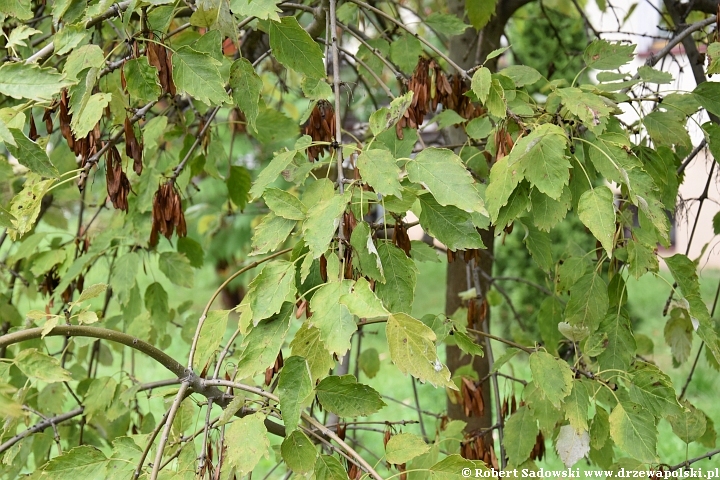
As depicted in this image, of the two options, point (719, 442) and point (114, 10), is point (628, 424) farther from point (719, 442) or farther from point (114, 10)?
point (719, 442)

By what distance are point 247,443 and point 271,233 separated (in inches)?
11.6

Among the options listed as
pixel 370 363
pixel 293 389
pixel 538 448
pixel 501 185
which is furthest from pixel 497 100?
pixel 370 363

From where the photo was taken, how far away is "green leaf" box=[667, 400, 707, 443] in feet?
5.22

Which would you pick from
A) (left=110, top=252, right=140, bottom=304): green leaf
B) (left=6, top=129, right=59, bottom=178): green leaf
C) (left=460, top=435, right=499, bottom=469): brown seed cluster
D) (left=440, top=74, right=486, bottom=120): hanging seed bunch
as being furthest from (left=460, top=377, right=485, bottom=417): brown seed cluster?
(left=6, top=129, right=59, bottom=178): green leaf

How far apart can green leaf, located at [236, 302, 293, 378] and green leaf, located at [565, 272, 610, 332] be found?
0.71 metres

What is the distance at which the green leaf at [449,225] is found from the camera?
3.58 ft

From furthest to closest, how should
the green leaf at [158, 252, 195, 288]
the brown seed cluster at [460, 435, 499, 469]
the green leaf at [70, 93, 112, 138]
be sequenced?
the green leaf at [158, 252, 195, 288]
the brown seed cluster at [460, 435, 499, 469]
the green leaf at [70, 93, 112, 138]

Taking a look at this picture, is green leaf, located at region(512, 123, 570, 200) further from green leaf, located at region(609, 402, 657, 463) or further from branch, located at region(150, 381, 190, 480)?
branch, located at region(150, 381, 190, 480)

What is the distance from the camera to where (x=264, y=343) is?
97cm

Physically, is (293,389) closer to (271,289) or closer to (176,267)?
(271,289)

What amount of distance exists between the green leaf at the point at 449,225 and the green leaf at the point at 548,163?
4.5 inches

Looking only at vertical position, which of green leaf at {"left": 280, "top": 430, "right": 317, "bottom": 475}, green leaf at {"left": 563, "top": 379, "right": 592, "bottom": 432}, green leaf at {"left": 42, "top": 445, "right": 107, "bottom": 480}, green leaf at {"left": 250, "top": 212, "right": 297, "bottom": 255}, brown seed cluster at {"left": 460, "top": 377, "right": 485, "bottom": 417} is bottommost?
brown seed cluster at {"left": 460, "top": 377, "right": 485, "bottom": 417}

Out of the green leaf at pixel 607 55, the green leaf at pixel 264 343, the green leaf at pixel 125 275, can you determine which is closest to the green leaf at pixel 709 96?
the green leaf at pixel 607 55

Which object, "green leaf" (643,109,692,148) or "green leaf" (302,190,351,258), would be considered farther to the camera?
"green leaf" (643,109,692,148)
